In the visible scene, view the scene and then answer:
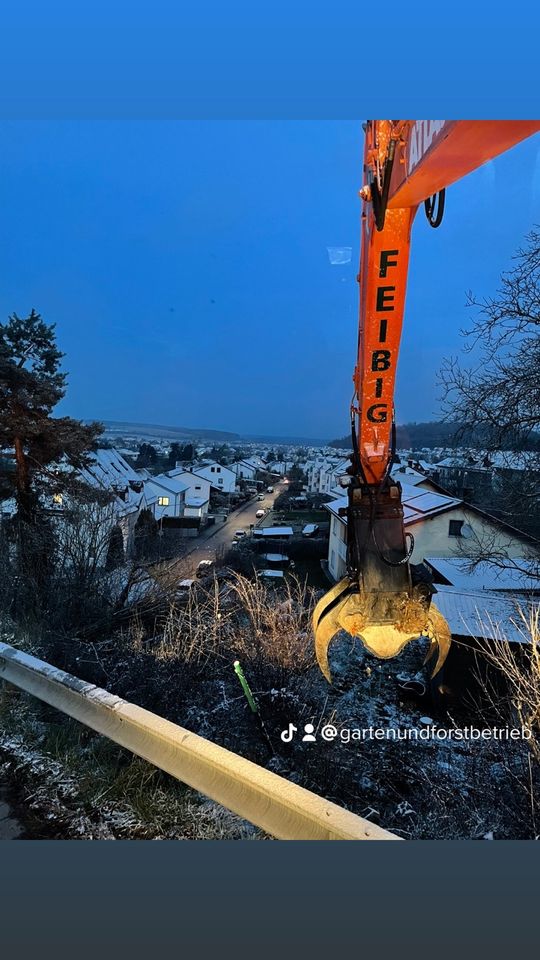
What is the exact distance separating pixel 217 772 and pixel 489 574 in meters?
2.95

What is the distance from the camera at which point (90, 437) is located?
339cm

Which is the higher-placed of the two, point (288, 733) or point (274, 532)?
point (274, 532)

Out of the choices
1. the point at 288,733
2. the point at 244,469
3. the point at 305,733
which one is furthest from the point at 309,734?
the point at 244,469

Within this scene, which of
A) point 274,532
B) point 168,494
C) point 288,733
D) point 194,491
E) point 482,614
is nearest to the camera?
point 288,733

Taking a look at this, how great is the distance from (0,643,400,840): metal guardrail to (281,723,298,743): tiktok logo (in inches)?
30.4

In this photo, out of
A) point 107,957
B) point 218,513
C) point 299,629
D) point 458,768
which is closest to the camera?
point 107,957

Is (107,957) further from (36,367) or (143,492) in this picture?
(36,367)

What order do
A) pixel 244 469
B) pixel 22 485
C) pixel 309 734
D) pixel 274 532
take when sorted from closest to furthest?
pixel 309 734 < pixel 244 469 < pixel 274 532 < pixel 22 485

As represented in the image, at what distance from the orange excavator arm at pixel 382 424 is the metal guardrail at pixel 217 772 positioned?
1.51ft

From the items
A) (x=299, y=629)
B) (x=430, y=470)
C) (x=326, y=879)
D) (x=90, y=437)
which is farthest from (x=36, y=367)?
(x=326, y=879)

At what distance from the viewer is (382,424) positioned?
1500 millimetres

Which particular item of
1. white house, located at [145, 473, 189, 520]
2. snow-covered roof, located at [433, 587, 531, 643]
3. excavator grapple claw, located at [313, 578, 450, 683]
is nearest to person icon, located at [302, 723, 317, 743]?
excavator grapple claw, located at [313, 578, 450, 683]

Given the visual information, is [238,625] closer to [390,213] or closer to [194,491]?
[194,491]

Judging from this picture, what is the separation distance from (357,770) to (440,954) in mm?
945
